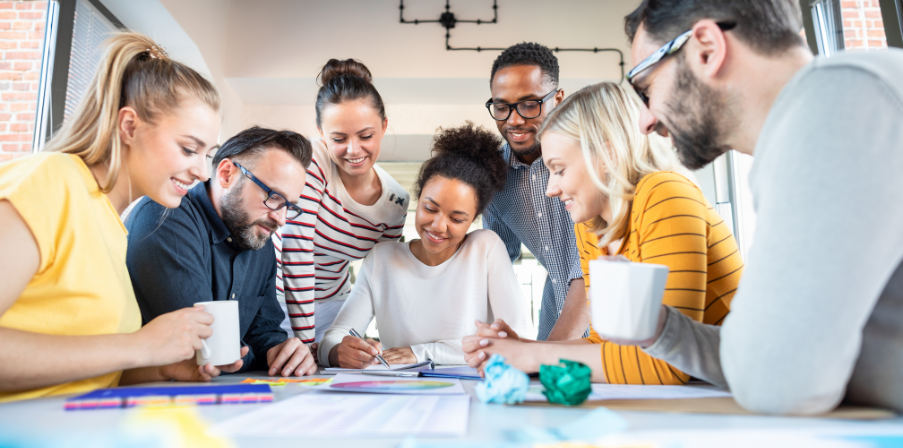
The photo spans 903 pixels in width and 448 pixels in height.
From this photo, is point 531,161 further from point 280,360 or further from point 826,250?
point 826,250

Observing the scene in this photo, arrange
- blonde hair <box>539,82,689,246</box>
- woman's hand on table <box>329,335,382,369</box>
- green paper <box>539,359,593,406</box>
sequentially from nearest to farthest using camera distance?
green paper <box>539,359,593,406</box>, blonde hair <box>539,82,689,246</box>, woman's hand on table <box>329,335,382,369</box>

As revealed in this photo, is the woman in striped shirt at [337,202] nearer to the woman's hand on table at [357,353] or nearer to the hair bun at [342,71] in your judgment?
the hair bun at [342,71]

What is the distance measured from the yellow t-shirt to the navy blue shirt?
217 mm

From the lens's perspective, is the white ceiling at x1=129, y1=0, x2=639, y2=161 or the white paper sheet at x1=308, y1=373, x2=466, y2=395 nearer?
the white paper sheet at x1=308, y1=373, x2=466, y2=395

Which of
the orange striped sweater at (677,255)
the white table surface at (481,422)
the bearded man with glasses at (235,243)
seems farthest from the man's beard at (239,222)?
the orange striped sweater at (677,255)

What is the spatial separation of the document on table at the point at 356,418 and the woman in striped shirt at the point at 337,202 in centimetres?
104

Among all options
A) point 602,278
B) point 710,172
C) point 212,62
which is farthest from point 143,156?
point 710,172

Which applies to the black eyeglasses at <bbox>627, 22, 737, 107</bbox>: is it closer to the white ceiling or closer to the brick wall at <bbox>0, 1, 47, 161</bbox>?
the brick wall at <bbox>0, 1, 47, 161</bbox>

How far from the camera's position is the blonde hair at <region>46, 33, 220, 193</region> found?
990mm

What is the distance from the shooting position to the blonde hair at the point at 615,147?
1.19 m

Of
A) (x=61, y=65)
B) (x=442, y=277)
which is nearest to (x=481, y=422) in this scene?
(x=442, y=277)

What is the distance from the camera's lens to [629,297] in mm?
708

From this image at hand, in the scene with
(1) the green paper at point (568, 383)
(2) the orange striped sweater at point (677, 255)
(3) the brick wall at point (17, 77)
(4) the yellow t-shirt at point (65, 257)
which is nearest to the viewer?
(1) the green paper at point (568, 383)

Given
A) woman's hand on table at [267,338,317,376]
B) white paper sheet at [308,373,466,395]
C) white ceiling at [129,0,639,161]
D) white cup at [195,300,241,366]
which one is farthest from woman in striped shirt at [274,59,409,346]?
white ceiling at [129,0,639,161]
